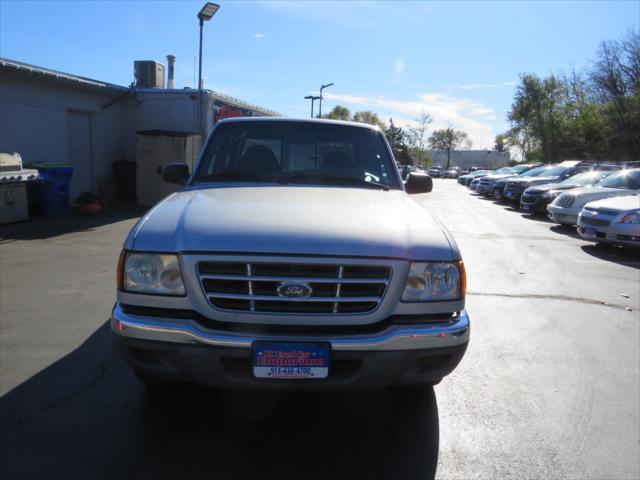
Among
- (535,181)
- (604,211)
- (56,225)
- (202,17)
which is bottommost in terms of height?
(56,225)

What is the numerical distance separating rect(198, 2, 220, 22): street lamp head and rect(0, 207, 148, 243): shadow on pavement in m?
6.11

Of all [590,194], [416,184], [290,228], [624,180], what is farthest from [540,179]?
[290,228]

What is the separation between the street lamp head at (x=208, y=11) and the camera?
13.9 m

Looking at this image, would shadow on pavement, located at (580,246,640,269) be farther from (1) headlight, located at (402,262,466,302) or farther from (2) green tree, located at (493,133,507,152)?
(2) green tree, located at (493,133,507,152)

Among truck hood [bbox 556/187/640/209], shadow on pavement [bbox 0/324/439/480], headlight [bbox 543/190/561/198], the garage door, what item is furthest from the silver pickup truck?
headlight [bbox 543/190/561/198]

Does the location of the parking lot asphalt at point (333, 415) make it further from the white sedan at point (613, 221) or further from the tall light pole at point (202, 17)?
the tall light pole at point (202, 17)

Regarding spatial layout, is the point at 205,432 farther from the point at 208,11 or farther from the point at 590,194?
the point at 208,11

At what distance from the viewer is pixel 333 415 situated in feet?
10.4

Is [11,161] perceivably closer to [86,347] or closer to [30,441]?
[86,347]

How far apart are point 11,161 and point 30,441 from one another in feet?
29.2

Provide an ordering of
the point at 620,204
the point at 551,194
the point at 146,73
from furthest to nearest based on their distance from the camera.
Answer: the point at 146,73
the point at 551,194
the point at 620,204

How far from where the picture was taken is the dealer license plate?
2414mm

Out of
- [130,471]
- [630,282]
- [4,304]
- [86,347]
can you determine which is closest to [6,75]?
[4,304]

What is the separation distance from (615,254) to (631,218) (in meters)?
0.85
